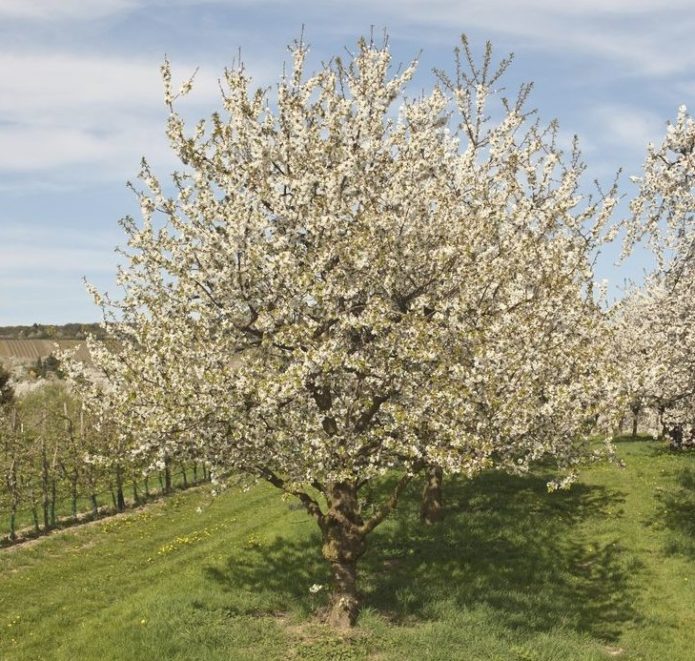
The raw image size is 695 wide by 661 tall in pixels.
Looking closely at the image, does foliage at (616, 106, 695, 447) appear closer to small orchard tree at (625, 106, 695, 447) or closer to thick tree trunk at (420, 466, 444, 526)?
small orchard tree at (625, 106, 695, 447)

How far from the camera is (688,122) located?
21.9 metres

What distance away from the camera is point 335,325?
A: 53.1 ft

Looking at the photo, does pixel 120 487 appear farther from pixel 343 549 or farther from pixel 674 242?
pixel 674 242

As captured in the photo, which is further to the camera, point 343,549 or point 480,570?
point 480,570

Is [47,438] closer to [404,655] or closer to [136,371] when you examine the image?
[136,371]

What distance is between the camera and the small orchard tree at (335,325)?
49.9ft

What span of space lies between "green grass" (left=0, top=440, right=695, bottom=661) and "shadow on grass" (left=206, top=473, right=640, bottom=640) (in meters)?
0.06

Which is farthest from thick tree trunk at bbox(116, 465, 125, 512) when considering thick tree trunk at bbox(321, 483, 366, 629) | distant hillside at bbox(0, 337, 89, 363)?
distant hillside at bbox(0, 337, 89, 363)

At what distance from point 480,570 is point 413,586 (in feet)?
9.01

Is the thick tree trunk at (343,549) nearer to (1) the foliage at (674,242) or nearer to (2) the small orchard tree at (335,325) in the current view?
(2) the small orchard tree at (335,325)

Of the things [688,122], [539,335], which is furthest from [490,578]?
[688,122]

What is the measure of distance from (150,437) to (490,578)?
36.5ft

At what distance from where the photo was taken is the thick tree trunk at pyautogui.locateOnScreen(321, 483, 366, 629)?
17078 mm

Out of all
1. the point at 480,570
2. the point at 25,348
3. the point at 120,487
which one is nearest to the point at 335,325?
the point at 480,570
